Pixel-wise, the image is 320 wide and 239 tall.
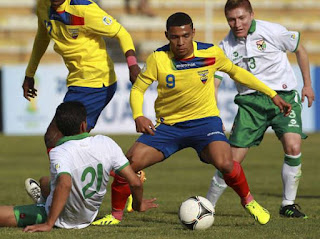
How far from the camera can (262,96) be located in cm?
907

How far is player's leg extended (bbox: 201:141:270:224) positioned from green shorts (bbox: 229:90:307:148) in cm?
107

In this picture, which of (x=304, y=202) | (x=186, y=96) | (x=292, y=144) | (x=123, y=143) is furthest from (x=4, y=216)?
(x=123, y=143)

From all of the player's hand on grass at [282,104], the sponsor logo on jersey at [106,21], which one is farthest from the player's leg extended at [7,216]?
the player's hand on grass at [282,104]

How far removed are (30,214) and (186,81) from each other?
1808mm

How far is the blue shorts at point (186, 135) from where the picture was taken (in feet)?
25.9

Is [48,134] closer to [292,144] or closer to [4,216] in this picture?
[4,216]

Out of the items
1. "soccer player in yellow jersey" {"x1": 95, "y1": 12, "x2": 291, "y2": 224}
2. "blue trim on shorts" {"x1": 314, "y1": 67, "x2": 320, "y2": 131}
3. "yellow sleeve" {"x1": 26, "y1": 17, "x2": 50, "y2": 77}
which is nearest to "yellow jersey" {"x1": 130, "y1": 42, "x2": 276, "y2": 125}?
"soccer player in yellow jersey" {"x1": 95, "y1": 12, "x2": 291, "y2": 224}

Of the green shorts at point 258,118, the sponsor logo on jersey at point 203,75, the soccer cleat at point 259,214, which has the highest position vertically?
the sponsor logo on jersey at point 203,75

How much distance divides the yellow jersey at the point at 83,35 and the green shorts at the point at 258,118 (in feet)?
4.51

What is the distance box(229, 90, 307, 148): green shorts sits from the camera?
29.3ft

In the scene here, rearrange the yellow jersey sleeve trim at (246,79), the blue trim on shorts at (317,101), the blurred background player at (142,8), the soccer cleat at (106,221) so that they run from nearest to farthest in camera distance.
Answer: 1. the soccer cleat at (106,221)
2. the yellow jersey sleeve trim at (246,79)
3. the blue trim on shorts at (317,101)
4. the blurred background player at (142,8)

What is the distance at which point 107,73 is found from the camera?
8.73m

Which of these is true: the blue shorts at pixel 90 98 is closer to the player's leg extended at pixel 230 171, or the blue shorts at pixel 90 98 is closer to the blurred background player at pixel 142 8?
the player's leg extended at pixel 230 171

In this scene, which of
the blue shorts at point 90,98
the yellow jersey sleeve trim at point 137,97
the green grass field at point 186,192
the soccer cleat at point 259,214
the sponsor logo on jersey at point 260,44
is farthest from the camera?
the sponsor logo on jersey at point 260,44
